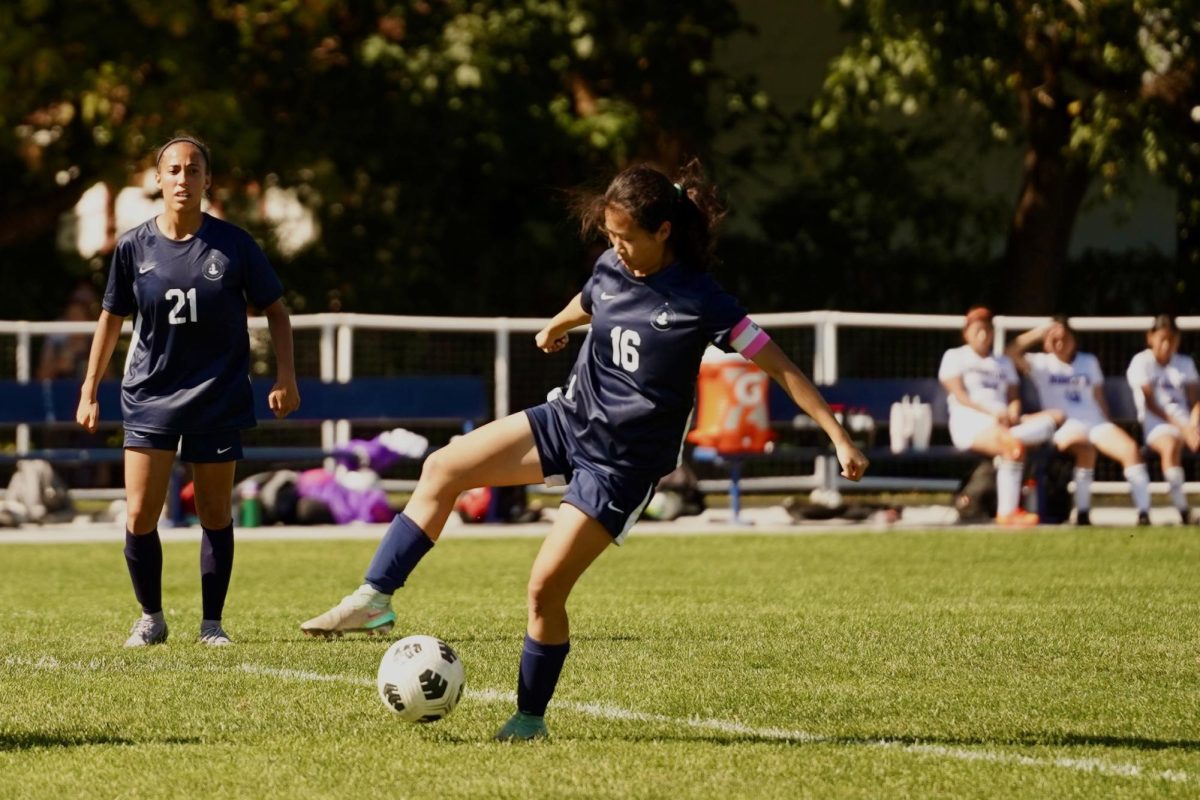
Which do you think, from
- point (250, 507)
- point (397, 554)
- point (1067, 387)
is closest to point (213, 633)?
point (397, 554)

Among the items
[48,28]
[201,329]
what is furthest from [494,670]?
[48,28]

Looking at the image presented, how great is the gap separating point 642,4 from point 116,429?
7.39 metres

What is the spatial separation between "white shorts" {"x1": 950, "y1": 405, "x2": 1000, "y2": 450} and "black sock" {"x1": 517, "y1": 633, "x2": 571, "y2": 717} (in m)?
10.5

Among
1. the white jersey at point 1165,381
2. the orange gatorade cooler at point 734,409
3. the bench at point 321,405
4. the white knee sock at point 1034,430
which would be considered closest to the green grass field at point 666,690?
the white knee sock at point 1034,430

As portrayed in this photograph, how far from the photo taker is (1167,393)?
17.0 m

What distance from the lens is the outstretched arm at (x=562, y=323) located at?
23.2ft

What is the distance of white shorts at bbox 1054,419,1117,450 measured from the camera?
54.6ft

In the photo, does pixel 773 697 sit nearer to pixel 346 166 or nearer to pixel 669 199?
pixel 669 199

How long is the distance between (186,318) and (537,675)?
290cm

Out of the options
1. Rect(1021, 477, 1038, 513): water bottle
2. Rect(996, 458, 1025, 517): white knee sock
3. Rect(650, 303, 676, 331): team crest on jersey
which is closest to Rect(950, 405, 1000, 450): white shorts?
Rect(996, 458, 1025, 517): white knee sock

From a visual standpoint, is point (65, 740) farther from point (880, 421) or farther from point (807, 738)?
point (880, 421)

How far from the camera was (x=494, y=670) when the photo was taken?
26.3 feet

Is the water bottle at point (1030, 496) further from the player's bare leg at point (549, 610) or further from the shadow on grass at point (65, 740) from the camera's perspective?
the shadow on grass at point (65, 740)

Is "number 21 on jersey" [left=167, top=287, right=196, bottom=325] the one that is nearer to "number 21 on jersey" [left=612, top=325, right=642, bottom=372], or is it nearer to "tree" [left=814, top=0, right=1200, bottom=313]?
"number 21 on jersey" [left=612, top=325, right=642, bottom=372]
